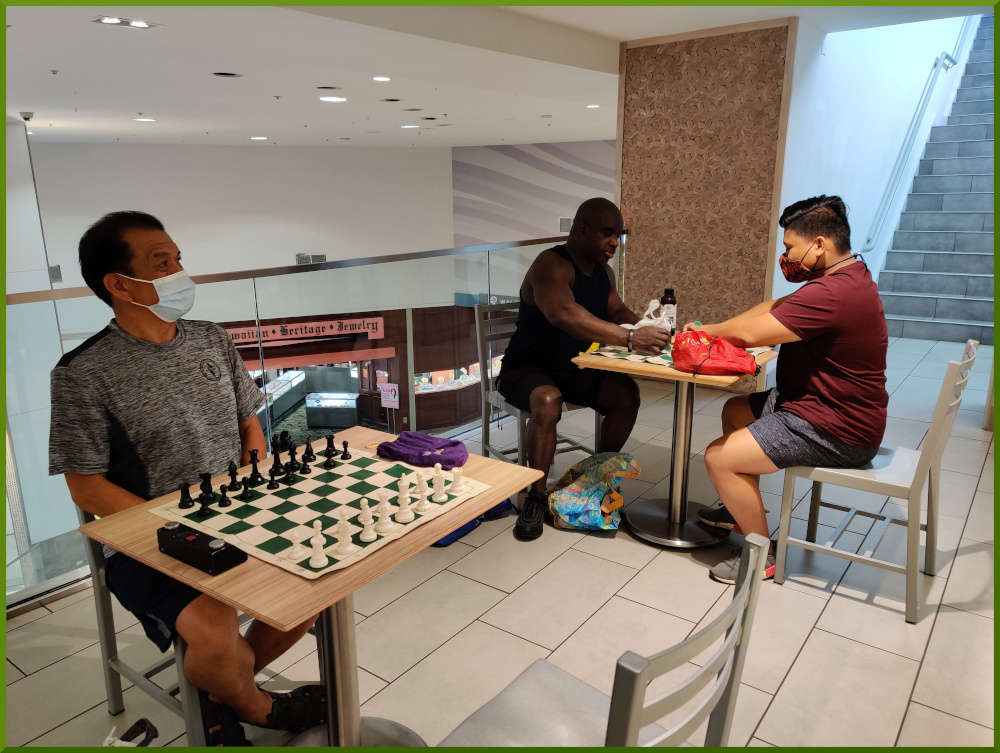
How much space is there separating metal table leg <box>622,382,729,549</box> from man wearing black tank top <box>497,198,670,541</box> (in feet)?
0.85

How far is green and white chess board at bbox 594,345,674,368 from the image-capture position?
104 inches

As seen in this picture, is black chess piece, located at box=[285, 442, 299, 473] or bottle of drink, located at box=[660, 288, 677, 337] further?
bottle of drink, located at box=[660, 288, 677, 337]

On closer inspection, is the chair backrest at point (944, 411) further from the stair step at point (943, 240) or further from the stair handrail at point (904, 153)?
the stair step at point (943, 240)

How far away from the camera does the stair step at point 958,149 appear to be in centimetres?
702

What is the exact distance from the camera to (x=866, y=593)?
2455mm

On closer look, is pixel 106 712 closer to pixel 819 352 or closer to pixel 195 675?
pixel 195 675

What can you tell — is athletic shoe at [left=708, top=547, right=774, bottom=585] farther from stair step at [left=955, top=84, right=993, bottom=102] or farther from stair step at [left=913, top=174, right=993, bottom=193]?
stair step at [left=955, top=84, right=993, bottom=102]

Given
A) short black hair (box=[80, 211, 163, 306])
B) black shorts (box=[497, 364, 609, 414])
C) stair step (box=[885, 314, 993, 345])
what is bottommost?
stair step (box=[885, 314, 993, 345])

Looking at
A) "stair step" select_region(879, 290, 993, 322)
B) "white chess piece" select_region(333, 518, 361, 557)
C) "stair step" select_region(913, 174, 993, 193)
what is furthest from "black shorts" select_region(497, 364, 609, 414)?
"stair step" select_region(913, 174, 993, 193)

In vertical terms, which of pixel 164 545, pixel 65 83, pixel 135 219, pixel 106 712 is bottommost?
pixel 106 712

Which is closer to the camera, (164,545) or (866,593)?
(164,545)

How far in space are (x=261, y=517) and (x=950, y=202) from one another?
7875 mm

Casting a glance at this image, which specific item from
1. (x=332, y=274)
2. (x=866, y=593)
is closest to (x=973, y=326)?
(x=866, y=593)

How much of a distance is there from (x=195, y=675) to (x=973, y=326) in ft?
22.6
